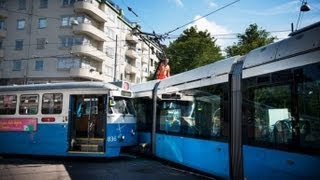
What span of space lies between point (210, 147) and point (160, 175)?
222cm

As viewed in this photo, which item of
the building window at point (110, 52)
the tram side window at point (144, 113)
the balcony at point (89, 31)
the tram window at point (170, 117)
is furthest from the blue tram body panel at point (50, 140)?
the building window at point (110, 52)

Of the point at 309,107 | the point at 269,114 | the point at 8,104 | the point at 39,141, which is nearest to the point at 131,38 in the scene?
the point at 8,104

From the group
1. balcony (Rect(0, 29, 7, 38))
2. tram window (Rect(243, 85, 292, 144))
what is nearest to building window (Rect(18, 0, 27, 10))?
balcony (Rect(0, 29, 7, 38))

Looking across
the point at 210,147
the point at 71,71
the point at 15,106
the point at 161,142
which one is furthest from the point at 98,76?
the point at 210,147

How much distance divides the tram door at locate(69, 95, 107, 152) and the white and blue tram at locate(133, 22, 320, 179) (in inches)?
133

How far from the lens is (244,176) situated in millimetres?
8367

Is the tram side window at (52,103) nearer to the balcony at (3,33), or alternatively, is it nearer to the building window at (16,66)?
the building window at (16,66)

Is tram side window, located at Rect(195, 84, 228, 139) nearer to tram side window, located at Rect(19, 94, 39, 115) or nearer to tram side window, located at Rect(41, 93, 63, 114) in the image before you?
tram side window, located at Rect(41, 93, 63, 114)

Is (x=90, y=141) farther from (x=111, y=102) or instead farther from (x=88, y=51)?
(x=88, y=51)

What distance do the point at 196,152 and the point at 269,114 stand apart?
12.3ft

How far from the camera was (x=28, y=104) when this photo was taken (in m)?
16.1

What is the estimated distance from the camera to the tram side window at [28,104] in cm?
1596

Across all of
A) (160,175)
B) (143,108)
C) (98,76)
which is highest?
(98,76)

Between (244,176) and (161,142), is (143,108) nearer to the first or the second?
(161,142)
